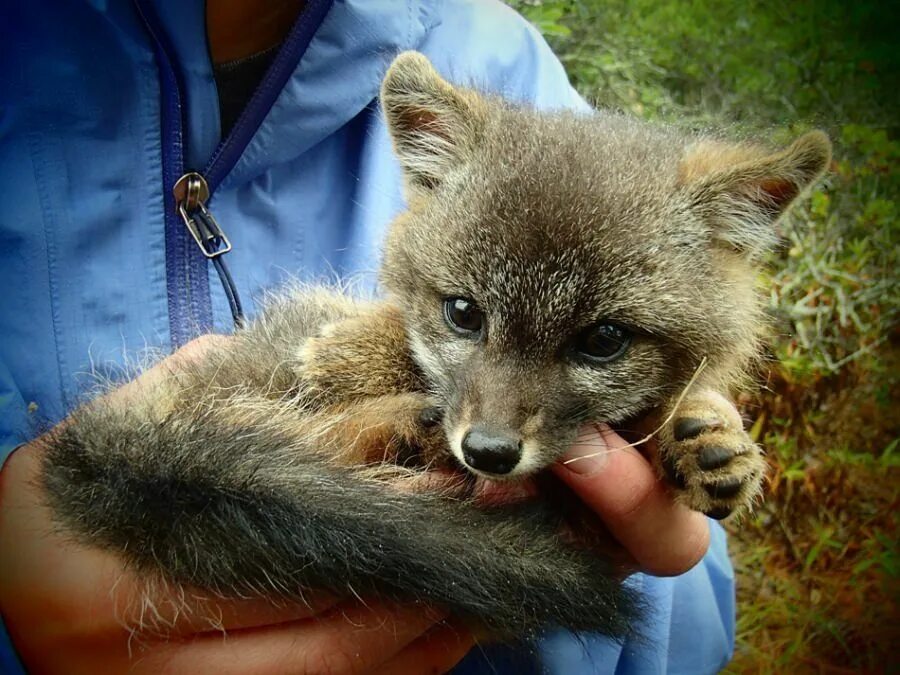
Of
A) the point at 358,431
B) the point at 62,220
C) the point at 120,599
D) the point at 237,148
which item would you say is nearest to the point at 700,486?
the point at 358,431

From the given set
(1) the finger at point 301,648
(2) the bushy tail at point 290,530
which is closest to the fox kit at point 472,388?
(2) the bushy tail at point 290,530

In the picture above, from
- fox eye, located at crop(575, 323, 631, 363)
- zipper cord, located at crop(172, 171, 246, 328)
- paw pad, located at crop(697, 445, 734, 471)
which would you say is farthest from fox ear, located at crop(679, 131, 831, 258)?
zipper cord, located at crop(172, 171, 246, 328)

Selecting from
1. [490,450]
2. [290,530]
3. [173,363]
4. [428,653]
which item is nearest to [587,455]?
[490,450]

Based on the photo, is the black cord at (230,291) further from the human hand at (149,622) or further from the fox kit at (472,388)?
the human hand at (149,622)

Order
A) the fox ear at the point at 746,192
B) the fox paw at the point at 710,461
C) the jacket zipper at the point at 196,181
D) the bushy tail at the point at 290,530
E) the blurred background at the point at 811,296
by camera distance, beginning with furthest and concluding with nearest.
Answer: the blurred background at the point at 811,296 → the jacket zipper at the point at 196,181 → the fox ear at the point at 746,192 → the fox paw at the point at 710,461 → the bushy tail at the point at 290,530

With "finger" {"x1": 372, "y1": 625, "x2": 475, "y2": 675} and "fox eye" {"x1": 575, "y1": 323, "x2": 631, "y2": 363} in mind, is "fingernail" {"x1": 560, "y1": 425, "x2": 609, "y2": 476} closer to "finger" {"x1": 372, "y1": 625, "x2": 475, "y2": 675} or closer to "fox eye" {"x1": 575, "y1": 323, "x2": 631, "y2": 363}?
"fox eye" {"x1": 575, "y1": 323, "x2": 631, "y2": 363}

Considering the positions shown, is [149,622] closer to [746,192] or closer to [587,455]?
[587,455]

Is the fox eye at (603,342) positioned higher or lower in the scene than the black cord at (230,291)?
higher

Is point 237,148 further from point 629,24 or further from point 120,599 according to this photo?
point 629,24
